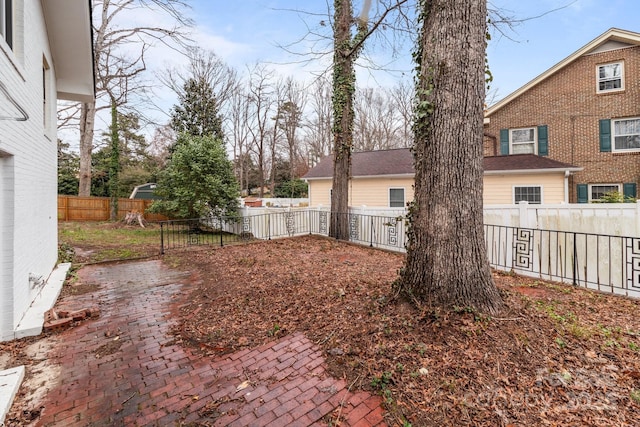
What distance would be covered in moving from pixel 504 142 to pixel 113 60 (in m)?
22.0

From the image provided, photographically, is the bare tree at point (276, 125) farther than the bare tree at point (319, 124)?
No

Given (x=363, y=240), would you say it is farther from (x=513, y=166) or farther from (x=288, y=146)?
(x=288, y=146)

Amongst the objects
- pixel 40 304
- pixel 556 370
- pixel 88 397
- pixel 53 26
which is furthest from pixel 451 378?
pixel 53 26

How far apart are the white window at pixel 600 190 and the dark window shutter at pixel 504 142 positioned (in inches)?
146

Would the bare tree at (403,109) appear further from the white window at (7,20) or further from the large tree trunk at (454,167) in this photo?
the white window at (7,20)

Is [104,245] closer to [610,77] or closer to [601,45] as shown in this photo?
[610,77]

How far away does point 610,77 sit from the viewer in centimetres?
1278

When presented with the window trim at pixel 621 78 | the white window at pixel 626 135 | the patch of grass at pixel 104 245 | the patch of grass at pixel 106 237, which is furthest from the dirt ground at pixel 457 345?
the window trim at pixel 621 78

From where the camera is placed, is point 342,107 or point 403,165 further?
point 403,165

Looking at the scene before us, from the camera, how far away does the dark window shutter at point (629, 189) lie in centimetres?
1226

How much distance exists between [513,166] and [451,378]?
12.4m

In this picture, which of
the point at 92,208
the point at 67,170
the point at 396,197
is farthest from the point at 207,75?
the point at 396,197

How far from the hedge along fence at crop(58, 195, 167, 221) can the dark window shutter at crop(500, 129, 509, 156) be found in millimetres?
18611

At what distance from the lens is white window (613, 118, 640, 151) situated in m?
12.3
